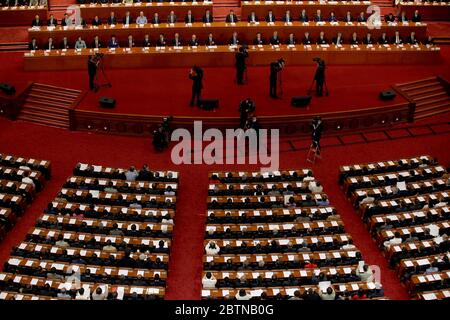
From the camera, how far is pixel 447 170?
1800 cm

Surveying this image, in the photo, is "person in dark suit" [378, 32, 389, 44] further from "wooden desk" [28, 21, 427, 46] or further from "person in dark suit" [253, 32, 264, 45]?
"person in dark suit" [253, 32, 264, 45]

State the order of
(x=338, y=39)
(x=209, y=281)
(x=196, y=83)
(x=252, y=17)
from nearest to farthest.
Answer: (x=209, y=281) → (x=196, y=83) → (x=338, y=39) → (x=252, y=17)

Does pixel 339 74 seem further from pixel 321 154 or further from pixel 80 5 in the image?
pixel 80 5

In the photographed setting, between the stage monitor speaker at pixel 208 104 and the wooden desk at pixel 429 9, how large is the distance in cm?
1008

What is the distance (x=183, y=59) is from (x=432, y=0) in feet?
36.3

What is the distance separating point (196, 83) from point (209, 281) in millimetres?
8092

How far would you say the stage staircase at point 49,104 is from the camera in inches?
806

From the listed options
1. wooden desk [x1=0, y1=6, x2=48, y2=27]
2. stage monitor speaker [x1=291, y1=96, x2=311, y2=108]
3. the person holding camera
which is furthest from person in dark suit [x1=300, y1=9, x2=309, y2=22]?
wooden desk [x1=0, y1=6, x2=48, y2=27]

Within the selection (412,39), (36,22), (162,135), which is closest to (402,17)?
(412,39)

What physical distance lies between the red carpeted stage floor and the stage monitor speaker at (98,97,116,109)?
0.58ft

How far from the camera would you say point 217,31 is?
916 inches

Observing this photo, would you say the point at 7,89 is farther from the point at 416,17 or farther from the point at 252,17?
the point at 416,17

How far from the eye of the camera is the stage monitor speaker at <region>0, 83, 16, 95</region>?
67.2ft

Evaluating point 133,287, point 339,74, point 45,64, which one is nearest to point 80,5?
point 45,64
